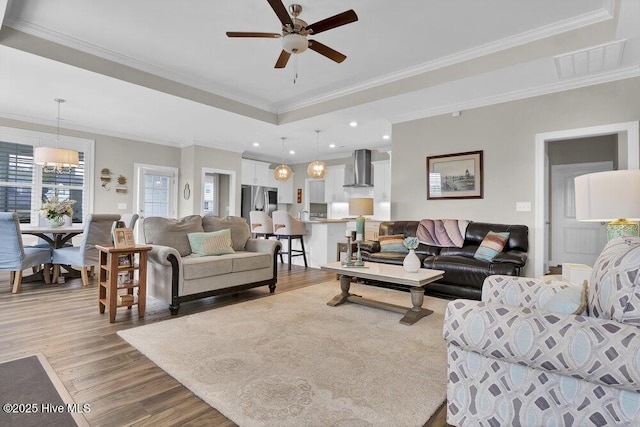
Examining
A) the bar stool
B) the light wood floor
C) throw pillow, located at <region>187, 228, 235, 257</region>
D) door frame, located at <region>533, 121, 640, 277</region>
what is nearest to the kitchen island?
the bar stool

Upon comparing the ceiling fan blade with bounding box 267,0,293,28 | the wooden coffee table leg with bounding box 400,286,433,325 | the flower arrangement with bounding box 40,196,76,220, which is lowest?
the wooden coffee table leg with bounding box 400,286,433,325

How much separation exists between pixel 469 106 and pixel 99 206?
6693mm

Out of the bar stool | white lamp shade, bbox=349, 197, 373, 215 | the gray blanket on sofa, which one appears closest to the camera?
the gray blanket on sofa

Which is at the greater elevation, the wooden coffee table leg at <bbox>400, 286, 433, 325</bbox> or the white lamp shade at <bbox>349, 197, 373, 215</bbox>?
the white lamp shade at <bbox>349, 197, 373, 215</bbox>

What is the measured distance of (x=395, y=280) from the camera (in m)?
3.06

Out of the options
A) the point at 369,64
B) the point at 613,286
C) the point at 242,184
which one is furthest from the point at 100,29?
the point at 242,184

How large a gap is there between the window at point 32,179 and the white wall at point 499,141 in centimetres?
570

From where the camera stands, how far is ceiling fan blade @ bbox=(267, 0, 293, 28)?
7.55 feet

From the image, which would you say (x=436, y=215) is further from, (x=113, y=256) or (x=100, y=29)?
(x=100, y=29)

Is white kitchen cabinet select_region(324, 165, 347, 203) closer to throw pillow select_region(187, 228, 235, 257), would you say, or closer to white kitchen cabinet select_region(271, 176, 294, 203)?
white kitchen cabinet select_region(271, 176, 294, 203)

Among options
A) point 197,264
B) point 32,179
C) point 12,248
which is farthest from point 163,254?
point 32,179

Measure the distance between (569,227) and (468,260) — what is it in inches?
142

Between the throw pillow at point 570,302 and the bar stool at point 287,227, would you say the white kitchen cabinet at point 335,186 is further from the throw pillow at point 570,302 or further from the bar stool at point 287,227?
the throw pillow at point 570,302

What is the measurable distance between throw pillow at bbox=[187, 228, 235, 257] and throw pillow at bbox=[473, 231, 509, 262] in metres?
3.03
